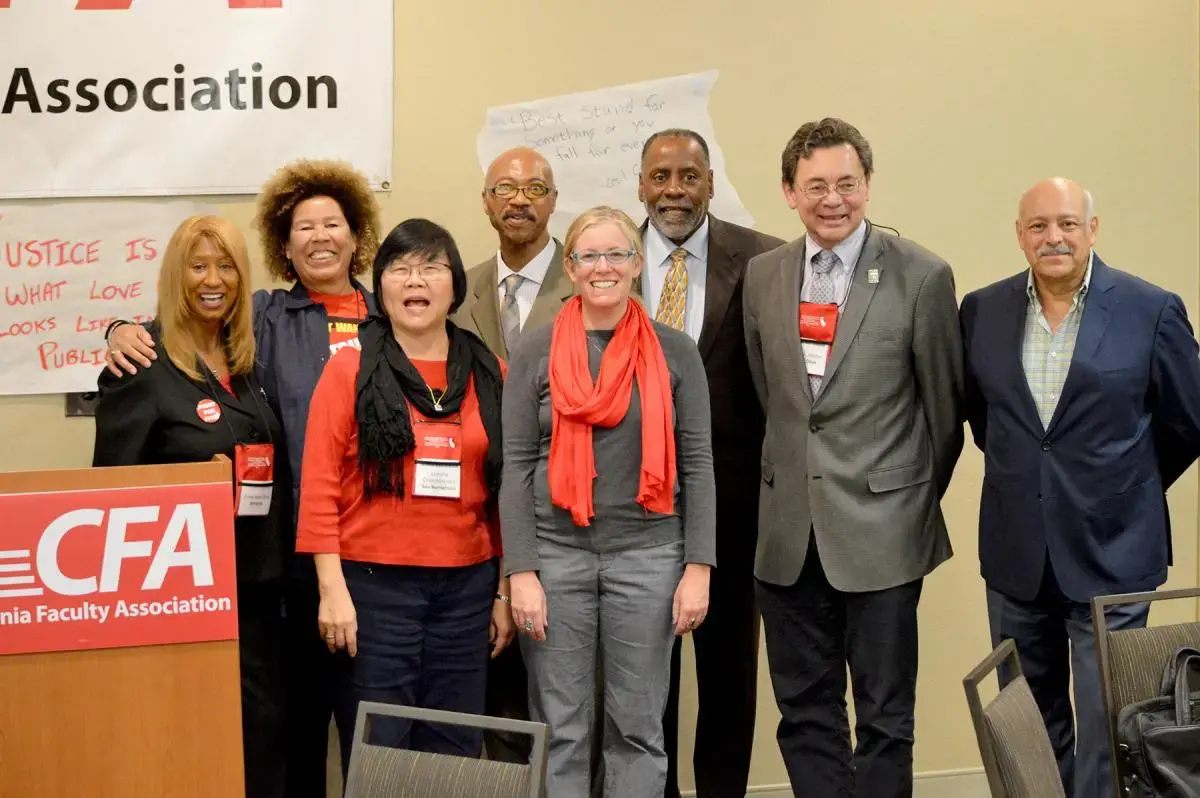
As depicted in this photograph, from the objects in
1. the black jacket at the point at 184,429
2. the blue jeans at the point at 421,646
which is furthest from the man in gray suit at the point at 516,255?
the blue jeans at the point at 421,646

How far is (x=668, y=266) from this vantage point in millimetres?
3150

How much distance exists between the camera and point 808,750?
9.25 feet

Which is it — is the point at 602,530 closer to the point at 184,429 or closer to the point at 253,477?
the point at 253,477

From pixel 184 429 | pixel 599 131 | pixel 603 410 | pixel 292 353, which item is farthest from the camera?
pixel 599 131

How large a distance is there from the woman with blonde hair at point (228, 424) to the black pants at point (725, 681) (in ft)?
3.50

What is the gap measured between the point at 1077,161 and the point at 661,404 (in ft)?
7.12

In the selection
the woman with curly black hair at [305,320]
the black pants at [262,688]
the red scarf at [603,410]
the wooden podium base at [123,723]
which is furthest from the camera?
the woman with curly black hair at [305,320]

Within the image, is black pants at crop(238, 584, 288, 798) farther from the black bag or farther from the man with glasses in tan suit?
the black bag

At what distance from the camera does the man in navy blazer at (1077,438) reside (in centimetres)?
272

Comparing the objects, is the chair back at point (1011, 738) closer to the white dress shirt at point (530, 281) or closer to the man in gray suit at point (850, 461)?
the man in gray suit at point (850, 461)

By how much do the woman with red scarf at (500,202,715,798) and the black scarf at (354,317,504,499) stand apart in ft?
0.28

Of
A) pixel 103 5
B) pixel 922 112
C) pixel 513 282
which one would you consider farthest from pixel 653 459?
pixel 103 5

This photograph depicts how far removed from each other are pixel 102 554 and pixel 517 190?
4.96 feet

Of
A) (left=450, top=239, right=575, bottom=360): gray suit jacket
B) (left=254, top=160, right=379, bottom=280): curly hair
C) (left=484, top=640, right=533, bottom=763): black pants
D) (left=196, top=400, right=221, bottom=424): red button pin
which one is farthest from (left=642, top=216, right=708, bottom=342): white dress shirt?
(left=196, top=400, right=221, bottom=424): red button pin
